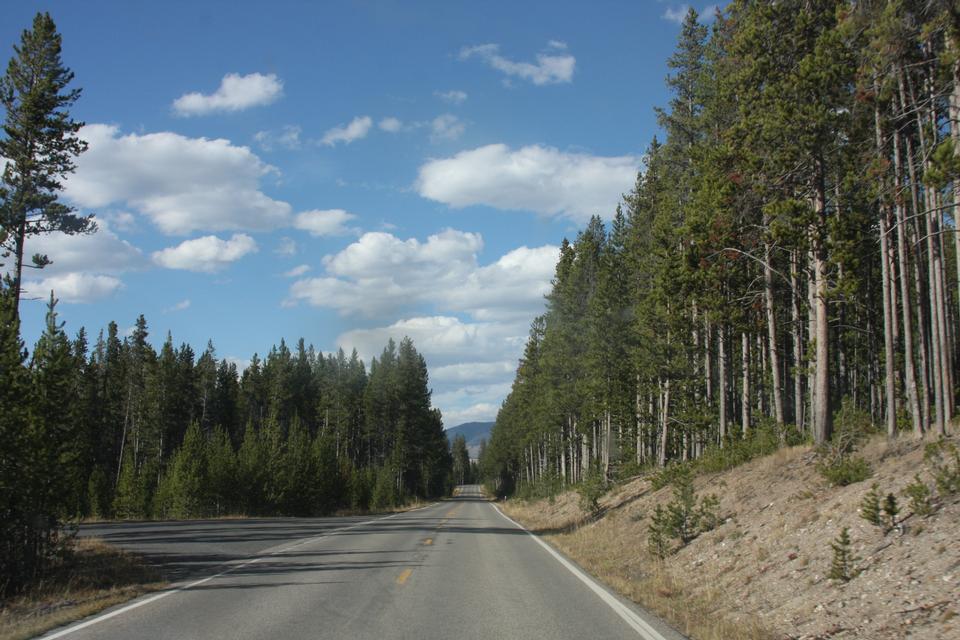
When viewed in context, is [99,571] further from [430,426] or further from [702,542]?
[430,426]

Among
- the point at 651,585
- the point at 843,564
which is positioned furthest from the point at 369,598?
the point at 843,564

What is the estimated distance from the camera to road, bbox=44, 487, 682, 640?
799 centimetres

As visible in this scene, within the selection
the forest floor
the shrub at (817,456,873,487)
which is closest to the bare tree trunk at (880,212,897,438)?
the forest floor

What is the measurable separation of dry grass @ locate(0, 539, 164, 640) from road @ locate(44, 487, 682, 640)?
18.0 inches

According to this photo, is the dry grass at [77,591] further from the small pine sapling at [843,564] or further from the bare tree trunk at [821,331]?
the bare tree trunk at [821,331]

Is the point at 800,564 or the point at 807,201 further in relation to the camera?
the point at 807,201

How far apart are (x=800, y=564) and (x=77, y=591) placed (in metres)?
11.8

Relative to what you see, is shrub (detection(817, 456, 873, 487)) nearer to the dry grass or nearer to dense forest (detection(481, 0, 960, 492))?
dense forest (detection(481, 0, 960, 492))

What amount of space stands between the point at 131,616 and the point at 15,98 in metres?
23.2

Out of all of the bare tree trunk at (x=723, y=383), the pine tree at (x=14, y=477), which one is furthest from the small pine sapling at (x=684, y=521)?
the pine tree at (x=14, y=477)

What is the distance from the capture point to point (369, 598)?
10195 mm

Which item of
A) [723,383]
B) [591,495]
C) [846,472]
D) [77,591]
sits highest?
[723,383]

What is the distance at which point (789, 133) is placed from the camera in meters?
16.3

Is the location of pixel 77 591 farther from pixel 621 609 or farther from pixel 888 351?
pixel 888 351
